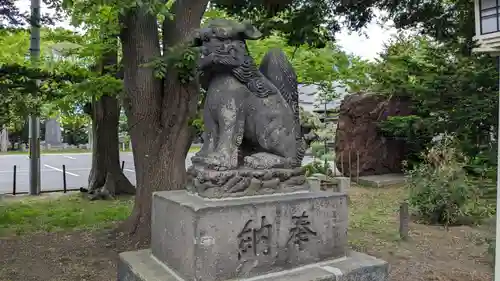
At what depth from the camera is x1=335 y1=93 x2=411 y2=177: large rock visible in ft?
40.1

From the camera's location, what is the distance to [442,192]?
718 cm

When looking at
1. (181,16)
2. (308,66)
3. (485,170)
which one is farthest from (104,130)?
(485,170)

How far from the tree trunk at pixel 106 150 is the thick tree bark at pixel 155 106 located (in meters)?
5.23

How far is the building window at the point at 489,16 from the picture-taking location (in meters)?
3.96

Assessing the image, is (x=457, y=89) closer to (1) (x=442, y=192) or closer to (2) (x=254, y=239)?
(1) (x=442, y=192)

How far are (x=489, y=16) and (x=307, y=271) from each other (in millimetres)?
2957

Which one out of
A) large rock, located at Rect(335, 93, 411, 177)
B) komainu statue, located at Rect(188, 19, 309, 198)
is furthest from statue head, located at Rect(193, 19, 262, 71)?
large rock, located at Rect(335, 93, 411, 177)

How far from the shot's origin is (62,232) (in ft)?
21.4

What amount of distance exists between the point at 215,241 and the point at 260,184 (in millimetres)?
533

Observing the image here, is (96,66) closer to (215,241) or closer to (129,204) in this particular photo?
(129,204)

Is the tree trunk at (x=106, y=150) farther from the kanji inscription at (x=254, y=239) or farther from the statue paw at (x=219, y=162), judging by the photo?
the kanji inscription at (x=254, y=239)

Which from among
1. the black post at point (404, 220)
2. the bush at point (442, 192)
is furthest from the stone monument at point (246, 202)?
the bush at point (442, 192)

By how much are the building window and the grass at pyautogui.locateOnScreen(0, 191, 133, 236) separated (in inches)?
227

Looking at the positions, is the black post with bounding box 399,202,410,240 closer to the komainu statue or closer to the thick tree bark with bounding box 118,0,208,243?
the thick tree bark with bounding box 118,0,208,243
